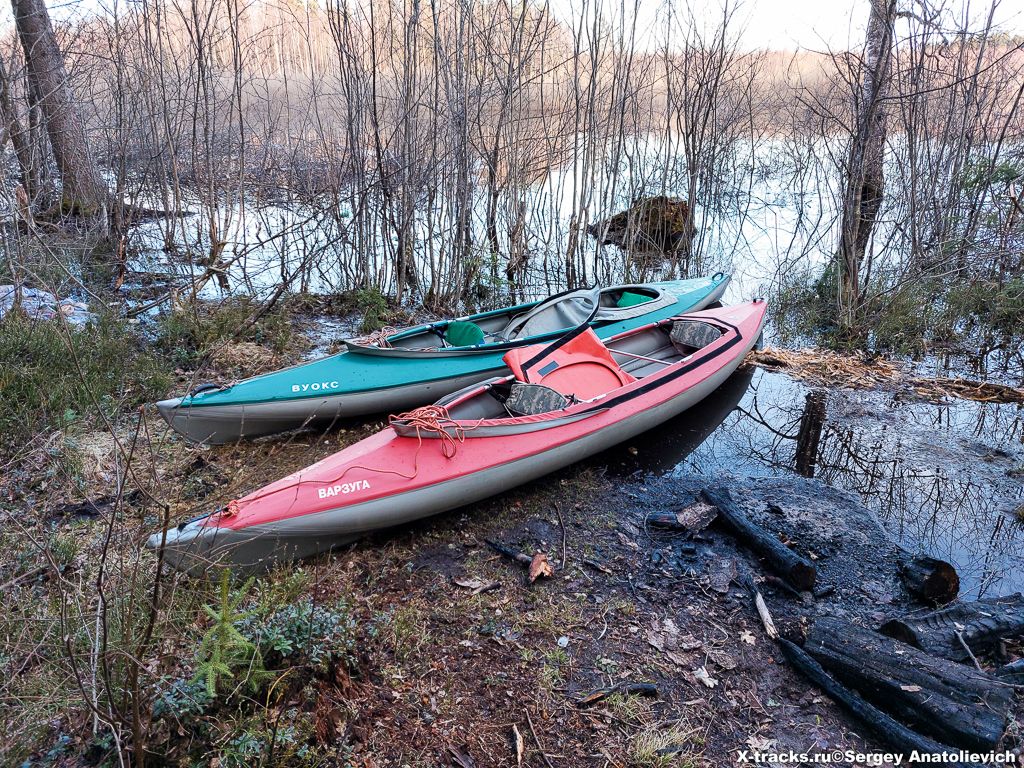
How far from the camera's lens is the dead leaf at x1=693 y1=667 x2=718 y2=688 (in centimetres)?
312

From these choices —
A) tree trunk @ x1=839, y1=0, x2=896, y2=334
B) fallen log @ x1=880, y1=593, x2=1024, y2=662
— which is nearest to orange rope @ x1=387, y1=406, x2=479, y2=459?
fallen log @ x1=880, y1=593, x2=1024, y2=662

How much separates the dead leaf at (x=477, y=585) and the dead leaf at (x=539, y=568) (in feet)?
0.63

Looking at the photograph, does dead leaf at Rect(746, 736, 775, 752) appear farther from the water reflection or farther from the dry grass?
the dry grass

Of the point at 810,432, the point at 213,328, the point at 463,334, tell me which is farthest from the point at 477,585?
the point at 213,328

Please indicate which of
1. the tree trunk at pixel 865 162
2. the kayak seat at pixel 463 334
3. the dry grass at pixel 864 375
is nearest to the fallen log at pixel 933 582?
the dry grass at pixel 864 375

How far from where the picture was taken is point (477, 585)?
3.71 metres

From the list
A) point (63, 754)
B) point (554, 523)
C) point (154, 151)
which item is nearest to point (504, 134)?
point (154, 151)

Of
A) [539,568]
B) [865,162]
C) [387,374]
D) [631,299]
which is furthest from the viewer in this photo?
[865,162]

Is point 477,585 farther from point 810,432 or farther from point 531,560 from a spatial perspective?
point 810,432

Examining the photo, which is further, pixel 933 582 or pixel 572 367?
pixel 572 367

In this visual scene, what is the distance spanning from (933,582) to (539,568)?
6.86ft

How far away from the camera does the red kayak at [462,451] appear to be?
3572 mm

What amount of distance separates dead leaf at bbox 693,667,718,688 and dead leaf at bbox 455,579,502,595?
3.59ft

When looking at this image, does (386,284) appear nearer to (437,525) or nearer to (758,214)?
(437,525)
